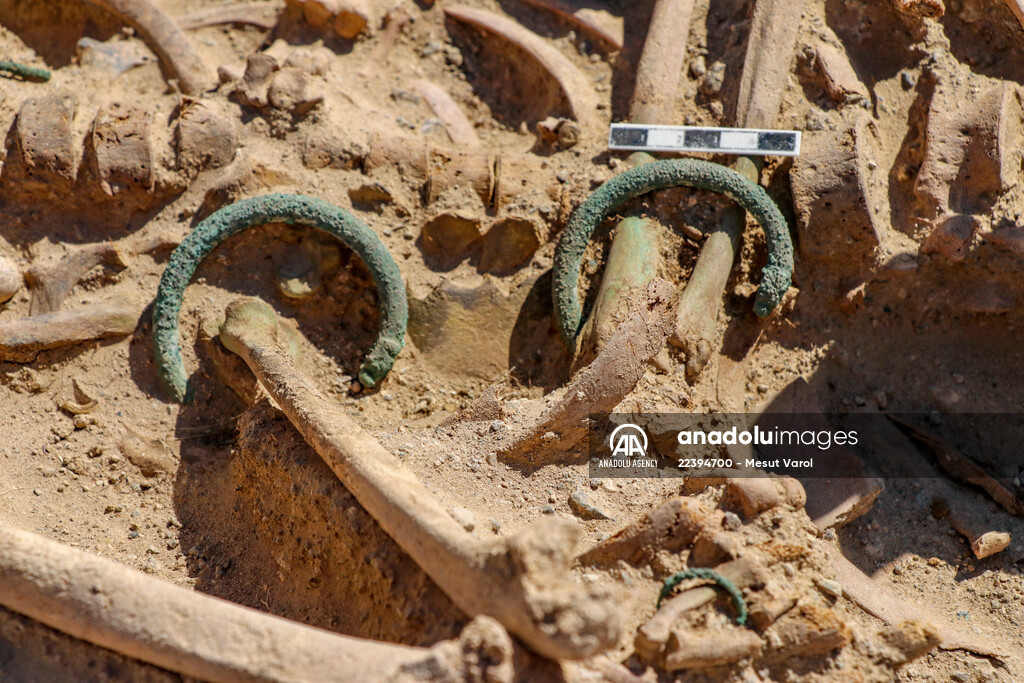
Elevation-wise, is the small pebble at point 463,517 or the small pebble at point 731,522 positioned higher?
the small pebble at point 731,522

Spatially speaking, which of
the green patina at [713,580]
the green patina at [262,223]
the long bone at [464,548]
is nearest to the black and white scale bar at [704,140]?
the green patina at [262,223]

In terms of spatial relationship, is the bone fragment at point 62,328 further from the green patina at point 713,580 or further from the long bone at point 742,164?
the green patina at point 713,580

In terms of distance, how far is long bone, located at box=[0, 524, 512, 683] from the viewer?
1697mm

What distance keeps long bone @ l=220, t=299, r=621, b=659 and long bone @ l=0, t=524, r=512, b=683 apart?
108mm

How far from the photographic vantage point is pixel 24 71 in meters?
3.56

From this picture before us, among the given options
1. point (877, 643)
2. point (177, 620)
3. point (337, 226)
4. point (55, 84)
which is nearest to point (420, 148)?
point (337, 226)

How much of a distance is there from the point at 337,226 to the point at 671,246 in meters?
1.37

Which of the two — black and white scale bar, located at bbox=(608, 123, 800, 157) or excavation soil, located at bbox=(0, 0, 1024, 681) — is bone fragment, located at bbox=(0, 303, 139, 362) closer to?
excavation soil, located at bbox=(0, 0, 1024, 681)

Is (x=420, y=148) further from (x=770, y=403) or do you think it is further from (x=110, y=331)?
(x=770, y=403)

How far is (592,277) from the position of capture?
3.42m

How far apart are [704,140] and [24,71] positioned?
9.81 feet

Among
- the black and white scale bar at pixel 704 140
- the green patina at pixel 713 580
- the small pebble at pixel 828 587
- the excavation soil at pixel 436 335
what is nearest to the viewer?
the green patina at pixel 713 580

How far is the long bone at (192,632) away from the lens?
5.57 feet

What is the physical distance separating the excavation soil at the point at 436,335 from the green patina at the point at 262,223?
95 millimetres
